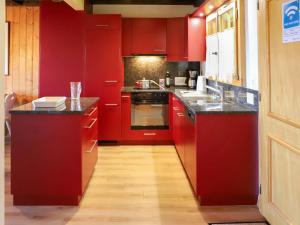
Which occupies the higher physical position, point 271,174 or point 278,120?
point 278,120

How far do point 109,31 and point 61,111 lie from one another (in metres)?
2.82

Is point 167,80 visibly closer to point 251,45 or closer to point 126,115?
point 126,115

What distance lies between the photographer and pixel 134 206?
3.23 meters

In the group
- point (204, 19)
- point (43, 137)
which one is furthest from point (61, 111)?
point (204, 19)

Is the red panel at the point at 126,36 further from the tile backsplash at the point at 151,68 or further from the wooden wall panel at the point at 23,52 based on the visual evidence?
the wooden wall panel at the point at 23,52

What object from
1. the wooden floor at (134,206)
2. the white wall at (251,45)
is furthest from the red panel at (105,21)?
the white wall at (251,45)

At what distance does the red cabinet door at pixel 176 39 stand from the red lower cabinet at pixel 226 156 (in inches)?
117

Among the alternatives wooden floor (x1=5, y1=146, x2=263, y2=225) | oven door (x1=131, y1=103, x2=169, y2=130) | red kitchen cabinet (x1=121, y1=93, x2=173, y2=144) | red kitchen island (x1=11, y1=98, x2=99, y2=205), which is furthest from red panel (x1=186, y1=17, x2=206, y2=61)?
red kitchen island (x1=11, y1=98, x2=99, y2=205)

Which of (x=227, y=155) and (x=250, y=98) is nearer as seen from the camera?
(x=227, y=155)

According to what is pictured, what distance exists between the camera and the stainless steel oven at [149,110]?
5.75 metres

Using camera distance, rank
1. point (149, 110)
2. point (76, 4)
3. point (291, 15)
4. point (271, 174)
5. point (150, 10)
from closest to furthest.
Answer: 1. point (291, 15)
2. point (271, 174)
3. point (76, 4)
4. point (149, 110)
5. point (150, 10)

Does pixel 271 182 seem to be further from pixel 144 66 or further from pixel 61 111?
pixel 144 66

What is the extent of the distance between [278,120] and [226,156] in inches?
29.8

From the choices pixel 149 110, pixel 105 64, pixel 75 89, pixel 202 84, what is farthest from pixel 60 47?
pixel 202 84
